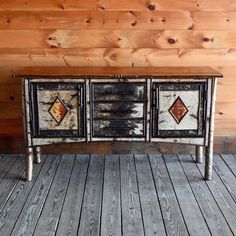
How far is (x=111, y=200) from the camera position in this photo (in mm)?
2598

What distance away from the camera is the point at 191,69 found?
2.96 meters

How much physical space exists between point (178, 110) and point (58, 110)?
0.85 meters

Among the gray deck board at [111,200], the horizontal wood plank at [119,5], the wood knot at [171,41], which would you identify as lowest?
the gray deck board at [111,200]

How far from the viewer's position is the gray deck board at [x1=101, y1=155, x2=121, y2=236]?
2273 mm

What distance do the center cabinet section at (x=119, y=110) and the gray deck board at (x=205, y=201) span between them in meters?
0.52

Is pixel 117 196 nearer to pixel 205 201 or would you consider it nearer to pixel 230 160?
pixel 205 201

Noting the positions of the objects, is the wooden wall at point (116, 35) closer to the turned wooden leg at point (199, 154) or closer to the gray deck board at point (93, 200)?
the turned wooden leg at point (199, 154)

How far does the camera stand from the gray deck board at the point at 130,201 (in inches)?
89.4

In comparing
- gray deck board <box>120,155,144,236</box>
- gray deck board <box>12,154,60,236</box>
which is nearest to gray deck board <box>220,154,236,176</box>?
gray deck board <box>120,155,144,236</box>

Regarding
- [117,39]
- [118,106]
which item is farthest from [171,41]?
[118,106]

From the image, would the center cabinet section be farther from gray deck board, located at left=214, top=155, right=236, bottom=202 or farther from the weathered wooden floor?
gray deck board, located at left=214, top=155, right=236, bottom=202

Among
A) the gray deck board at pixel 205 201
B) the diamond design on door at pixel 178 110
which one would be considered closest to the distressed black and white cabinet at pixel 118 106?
the diamond design on door at pixel 178 110

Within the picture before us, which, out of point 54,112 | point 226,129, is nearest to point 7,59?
point 54,112

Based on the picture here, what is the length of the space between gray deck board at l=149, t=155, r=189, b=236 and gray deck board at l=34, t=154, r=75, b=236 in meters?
0.65
